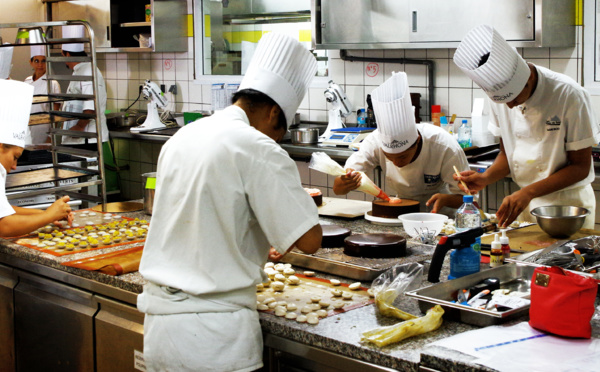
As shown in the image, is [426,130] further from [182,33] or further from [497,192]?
[182,33]

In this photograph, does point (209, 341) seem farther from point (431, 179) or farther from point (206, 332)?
point (431, 179)

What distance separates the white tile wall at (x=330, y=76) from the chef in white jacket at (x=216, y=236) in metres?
3.19

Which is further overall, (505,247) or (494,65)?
(494,65)

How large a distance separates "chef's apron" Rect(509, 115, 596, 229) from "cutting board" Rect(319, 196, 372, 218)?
0.77m

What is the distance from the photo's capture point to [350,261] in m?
2.38

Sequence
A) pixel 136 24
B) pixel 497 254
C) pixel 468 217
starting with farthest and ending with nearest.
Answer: pixel 136 24
pixel 468 217
pixel 497 254

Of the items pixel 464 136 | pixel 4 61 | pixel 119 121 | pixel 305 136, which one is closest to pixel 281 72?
pixel 464 136

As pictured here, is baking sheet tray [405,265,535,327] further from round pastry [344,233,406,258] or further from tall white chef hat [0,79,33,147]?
tall white chef hat [0,79,33,147]

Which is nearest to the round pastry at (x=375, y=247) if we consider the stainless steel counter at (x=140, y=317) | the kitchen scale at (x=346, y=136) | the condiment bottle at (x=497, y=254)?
the stainless steel counter at (x=140, y=317)

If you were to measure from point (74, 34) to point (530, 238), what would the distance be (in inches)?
225

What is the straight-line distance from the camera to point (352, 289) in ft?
7.16

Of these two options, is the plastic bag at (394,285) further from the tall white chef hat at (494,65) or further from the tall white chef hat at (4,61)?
the tall white chef hat at (4,61)

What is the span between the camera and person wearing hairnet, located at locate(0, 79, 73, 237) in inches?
112

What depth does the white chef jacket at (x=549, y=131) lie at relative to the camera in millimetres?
3102
